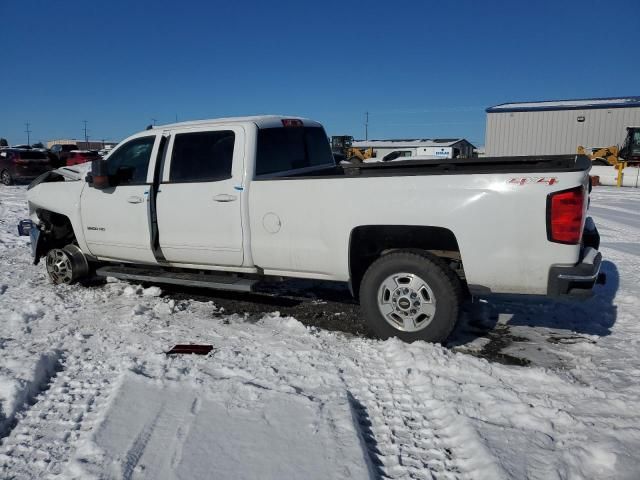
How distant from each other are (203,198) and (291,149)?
1160mm

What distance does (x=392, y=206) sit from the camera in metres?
4.14

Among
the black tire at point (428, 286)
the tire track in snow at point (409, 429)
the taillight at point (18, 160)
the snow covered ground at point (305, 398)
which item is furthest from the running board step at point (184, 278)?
the taillight at point (18, 160)

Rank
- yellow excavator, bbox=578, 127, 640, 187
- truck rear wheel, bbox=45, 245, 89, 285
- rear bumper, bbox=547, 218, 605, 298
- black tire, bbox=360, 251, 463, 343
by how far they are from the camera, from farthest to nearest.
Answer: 1. yellow excavator, bbox=578, 127, 640, 187
2. truck rear wheel, bbox=45, 245, 89, 285
3. black tire, bbox=360, 251, 463, 343
4. rear bumper, bbox=547, 218, 605, 298

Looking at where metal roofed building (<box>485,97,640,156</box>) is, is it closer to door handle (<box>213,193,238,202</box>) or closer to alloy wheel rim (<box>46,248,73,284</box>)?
door handle (<box>213,193,238,202</box>)

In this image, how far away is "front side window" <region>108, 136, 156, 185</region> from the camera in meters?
5.59

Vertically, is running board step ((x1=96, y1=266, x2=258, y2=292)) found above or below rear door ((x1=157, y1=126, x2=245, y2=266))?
below

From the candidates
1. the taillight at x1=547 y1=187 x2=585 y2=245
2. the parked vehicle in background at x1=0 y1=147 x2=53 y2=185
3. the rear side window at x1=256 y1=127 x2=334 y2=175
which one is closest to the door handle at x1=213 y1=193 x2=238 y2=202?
the rear side window at x1=256 y1=127 x2=334 y2=175

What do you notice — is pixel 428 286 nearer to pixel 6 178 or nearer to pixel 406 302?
pixel 406 302

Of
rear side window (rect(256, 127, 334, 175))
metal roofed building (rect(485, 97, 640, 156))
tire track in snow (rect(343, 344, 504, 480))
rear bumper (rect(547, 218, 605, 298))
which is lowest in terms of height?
tire track in snow (rect(343, 344, 504, 480))

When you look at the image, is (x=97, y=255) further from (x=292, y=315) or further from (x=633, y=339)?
(x=633, y=339)

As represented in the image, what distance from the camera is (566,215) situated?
11.9 ft

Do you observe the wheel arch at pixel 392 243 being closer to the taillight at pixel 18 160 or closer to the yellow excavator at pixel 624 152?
the taillight at pixel 18 160

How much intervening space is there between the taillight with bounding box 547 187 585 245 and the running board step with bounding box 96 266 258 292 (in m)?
2.71

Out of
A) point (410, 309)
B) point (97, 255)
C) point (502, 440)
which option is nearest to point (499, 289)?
point (410, 309)
